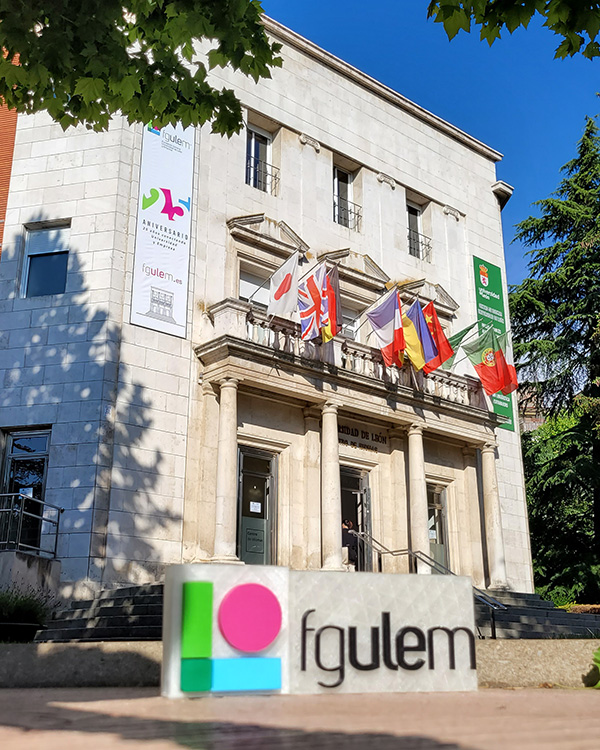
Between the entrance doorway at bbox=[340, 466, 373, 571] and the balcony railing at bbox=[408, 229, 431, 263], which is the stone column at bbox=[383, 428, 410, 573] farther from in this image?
the balcony railing at bbox=[408, 229, 431, 263]

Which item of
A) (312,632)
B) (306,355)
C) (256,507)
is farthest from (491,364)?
(312,632)

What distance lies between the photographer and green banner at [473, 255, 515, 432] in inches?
997

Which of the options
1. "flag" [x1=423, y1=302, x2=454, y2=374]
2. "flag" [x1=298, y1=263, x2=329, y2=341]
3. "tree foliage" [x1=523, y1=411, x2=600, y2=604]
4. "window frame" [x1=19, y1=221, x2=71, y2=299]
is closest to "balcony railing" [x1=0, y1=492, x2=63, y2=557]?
"window frame" [x1=19, y1=221, x2=71, y2=299]

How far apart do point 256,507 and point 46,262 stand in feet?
24.7

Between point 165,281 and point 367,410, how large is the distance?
5.86 metres

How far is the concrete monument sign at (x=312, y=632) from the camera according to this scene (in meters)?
6.78

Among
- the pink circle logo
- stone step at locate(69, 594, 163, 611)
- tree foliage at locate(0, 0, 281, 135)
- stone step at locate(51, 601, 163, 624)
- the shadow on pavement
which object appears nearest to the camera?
the shadow on pavement

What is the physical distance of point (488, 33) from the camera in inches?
244

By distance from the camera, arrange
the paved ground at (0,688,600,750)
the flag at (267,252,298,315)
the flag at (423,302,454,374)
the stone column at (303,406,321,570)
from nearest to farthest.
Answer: the paved ground at (0,688,600,750)
the flag at (267,252,298,315)
the stone column at (303,406,321,570)
the flag at (423,302,454,374)

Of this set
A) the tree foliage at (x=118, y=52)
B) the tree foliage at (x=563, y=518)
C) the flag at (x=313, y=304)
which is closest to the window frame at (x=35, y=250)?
the flag at (x=313, y=304)

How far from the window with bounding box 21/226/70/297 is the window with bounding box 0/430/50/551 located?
11.1 feet

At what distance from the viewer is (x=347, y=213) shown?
944 inches

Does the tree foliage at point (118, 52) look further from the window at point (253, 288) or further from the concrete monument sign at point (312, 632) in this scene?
the window at point (253, 288)

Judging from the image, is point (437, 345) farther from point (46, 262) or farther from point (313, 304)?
point (46, 262)
